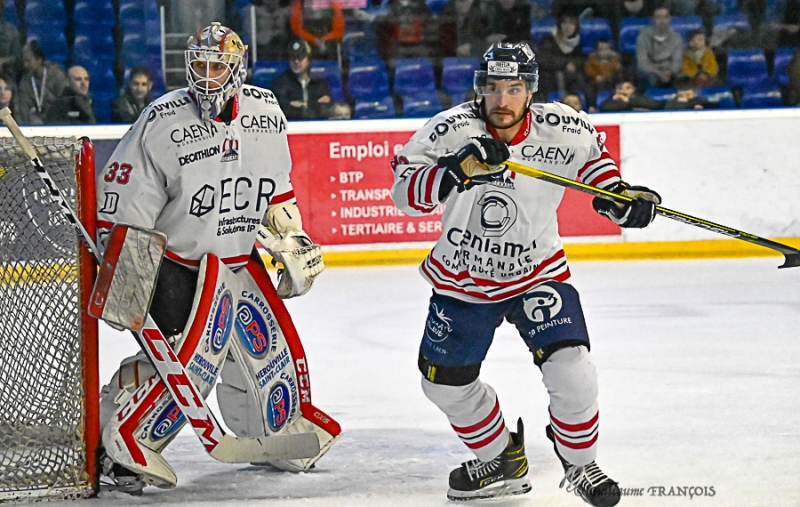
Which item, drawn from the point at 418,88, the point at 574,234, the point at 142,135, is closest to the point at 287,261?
the point at 142,135

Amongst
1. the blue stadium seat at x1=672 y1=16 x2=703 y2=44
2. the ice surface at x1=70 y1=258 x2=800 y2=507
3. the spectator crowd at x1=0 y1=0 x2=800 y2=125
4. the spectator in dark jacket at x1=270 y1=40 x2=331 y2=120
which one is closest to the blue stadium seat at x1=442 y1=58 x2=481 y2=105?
the spectator crowd at x1=0 y1=0 x2=800 y2=125

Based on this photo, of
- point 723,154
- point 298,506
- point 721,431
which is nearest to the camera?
point 298,506

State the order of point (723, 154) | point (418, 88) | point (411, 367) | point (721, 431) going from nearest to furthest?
point (721, 431) → point (411, 367) → point (723, 154) → point (418, 88)

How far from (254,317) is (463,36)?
4133 mm

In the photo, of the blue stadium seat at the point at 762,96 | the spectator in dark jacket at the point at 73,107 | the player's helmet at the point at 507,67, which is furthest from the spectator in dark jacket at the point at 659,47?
the player's helmet at the point at 507,67

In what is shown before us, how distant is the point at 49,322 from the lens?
293cm

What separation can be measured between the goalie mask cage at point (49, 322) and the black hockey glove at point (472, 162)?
856 mm

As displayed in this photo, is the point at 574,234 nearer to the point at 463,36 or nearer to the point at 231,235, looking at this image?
the point at 463,36

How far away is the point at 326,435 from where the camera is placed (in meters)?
3.15

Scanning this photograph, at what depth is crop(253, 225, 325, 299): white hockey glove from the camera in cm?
298

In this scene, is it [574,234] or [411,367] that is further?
[574,234]

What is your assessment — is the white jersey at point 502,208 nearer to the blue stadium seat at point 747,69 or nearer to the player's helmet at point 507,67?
the player's helmet at point 507,67

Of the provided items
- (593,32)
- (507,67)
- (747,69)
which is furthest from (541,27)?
(507,67)

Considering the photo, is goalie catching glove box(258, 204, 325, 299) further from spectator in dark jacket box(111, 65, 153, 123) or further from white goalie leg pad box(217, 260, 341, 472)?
spectator in dark jacket box(111, 65, 153, 123)
